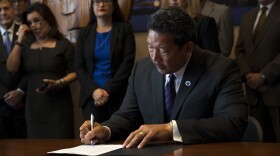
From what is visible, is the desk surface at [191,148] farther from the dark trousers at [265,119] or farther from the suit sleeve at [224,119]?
the dark trousers at [265,119]

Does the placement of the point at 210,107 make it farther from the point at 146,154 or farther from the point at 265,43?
the point at 265,43

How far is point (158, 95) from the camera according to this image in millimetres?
2490

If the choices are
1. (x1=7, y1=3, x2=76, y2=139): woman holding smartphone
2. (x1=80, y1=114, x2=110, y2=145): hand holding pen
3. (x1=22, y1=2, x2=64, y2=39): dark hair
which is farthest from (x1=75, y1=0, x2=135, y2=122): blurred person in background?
(x1=80, y1=114, x2=110, y2=145): hand holding pen

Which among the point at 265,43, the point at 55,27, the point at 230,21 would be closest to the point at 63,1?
the point at 55,27

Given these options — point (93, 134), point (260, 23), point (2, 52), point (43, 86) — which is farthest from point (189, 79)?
point (2, 52)

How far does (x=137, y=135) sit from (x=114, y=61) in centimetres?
187

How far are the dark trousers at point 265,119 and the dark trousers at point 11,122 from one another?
210 cm

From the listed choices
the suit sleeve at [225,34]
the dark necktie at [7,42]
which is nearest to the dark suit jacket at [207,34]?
the suit sleeve at [225,34]

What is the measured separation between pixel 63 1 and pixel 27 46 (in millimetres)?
772

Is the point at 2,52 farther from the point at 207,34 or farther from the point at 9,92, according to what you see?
the point at 207,34

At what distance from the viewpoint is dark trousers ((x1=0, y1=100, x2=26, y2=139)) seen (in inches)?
173

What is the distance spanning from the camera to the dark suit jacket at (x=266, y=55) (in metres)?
3.69

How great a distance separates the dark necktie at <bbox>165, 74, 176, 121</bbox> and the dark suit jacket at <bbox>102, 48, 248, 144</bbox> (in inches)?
1.1

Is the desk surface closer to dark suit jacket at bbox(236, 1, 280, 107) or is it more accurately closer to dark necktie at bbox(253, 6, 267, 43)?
dark suit jacket at bbox(236, 1, 280, 107)
